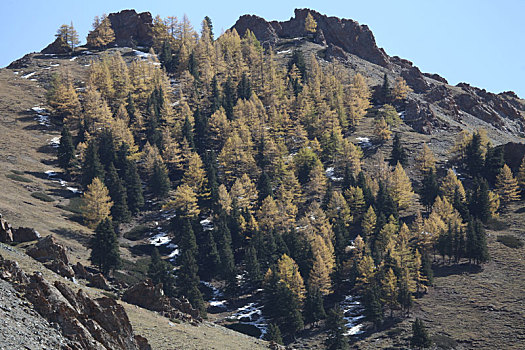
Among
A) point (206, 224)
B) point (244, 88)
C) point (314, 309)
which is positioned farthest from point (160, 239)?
point (244, 88)

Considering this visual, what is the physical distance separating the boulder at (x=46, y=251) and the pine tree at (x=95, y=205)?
4501 centimetres

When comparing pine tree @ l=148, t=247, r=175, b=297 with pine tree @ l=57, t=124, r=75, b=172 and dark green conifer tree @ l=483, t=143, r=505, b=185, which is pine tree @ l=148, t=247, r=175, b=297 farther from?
dark green conifer tree @ l=483, t=143, r=505, b=185

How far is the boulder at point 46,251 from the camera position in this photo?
171 feet

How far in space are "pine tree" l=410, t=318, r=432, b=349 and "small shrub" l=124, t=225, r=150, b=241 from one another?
2191 inches

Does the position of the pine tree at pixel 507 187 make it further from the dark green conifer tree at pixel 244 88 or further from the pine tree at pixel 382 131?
the dark green conifer tree at pixel 244 88

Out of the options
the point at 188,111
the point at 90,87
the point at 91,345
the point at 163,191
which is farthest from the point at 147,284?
the point at 90,87

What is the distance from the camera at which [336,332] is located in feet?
240

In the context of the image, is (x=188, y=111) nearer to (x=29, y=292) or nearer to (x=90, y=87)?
(x=90, y=87)

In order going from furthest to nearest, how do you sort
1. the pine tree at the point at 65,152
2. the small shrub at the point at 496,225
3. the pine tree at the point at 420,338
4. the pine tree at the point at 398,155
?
the pine tree at the point at 398,155 → the pine tree at the point at 65,152 → the small shrub at the point at 496,225 → the pine tree at the point at 420,338

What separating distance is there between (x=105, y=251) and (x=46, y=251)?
26.6 m

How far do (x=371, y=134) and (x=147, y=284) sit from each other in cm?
10531

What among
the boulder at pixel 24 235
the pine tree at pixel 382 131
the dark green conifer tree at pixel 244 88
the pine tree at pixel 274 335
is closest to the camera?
the boulder at pixel 24 235

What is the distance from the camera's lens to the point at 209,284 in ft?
312

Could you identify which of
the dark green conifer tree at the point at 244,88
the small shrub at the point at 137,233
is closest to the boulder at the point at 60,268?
the small shrub at the point at 137,233
